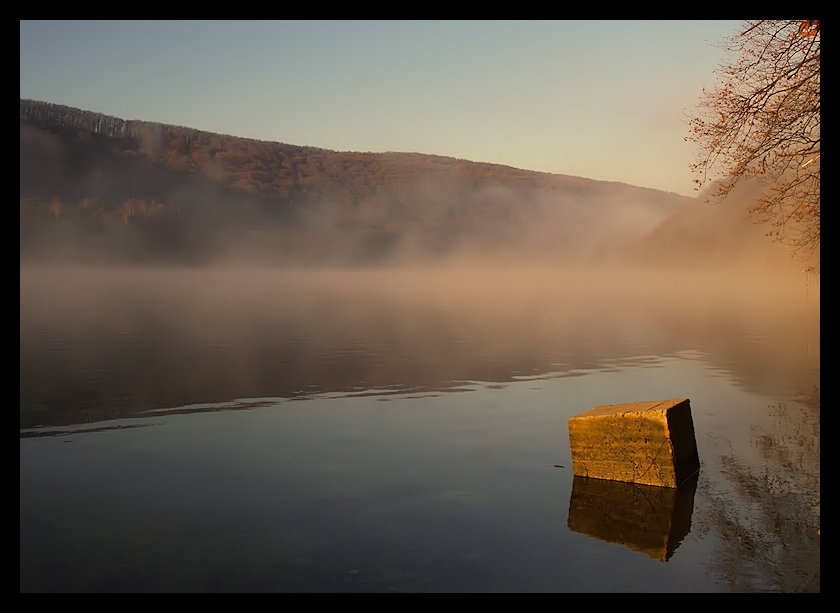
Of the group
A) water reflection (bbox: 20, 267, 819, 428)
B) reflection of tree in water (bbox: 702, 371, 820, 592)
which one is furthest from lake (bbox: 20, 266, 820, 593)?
water reflection (bbox: 20, 267, 819, 428)

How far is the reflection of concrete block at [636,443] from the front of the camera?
9.65 m

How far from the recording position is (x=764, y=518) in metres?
8.70

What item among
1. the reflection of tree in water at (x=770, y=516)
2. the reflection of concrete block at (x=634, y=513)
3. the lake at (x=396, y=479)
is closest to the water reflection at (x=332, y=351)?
the lake at (x=396, y=479)

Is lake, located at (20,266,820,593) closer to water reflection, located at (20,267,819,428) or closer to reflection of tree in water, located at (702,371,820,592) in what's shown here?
reflection of tree in water, located at (702,371,820,592)

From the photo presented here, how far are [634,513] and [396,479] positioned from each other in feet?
10.9

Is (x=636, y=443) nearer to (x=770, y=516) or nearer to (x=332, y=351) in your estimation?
(x=770, y=516)

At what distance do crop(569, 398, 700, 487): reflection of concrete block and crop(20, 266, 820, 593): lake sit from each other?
0.24 metres

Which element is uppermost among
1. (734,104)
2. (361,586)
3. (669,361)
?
(734,104)

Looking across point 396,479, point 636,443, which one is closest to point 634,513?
point 636,443

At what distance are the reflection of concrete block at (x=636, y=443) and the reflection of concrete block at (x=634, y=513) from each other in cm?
14
